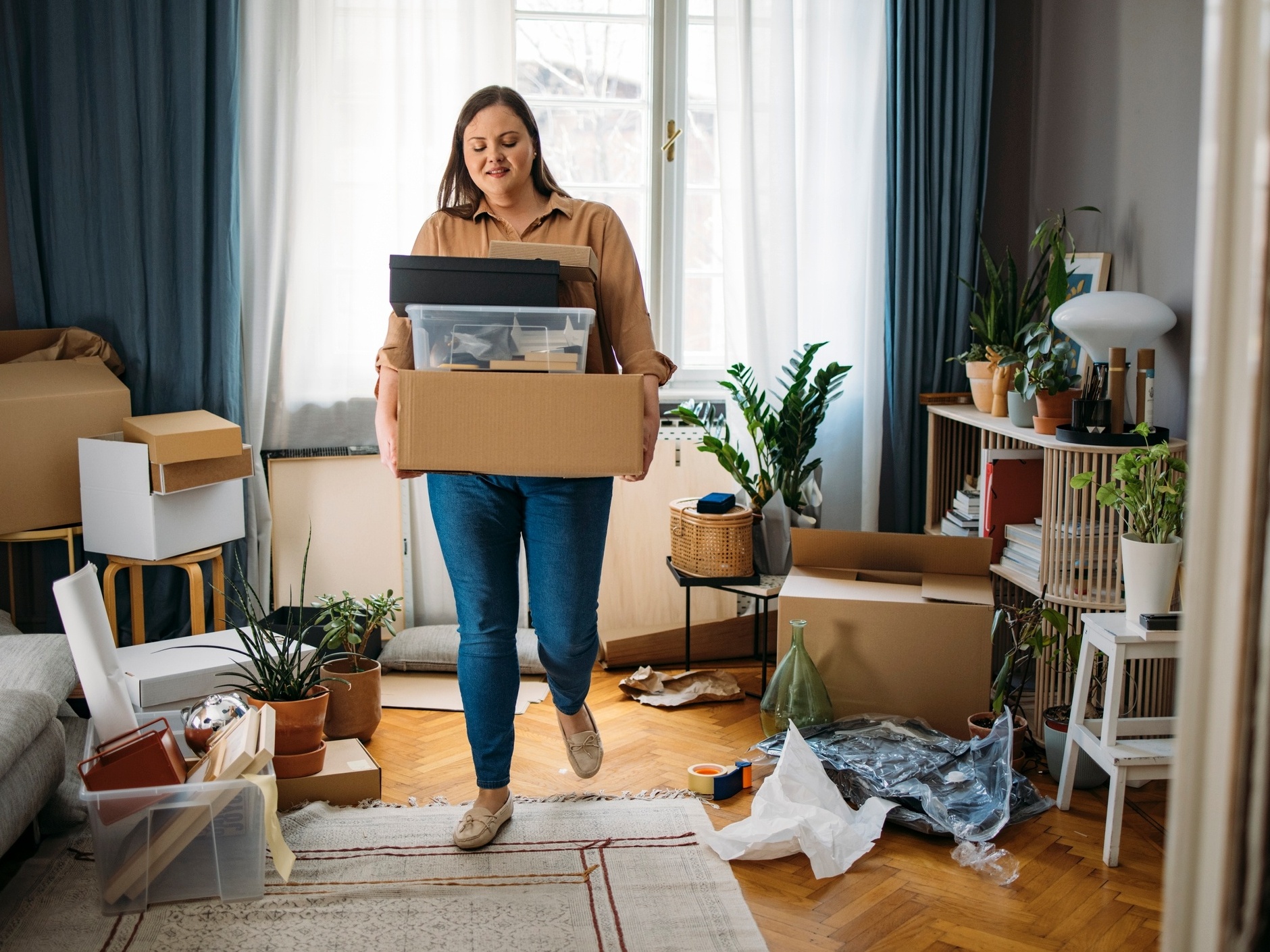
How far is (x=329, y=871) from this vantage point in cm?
189

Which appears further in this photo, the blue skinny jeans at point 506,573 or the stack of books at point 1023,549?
the stack of books at point 1023,549

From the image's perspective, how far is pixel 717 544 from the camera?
2805 millimetres

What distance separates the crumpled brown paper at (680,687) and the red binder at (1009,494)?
2.50ft

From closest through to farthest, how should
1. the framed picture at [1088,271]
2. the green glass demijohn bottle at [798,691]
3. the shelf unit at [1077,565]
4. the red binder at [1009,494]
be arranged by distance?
the shelf unit at [1077,565] → the green glass demijohn bottle at [798,691] → the red binder at [1009,494] → the framed picture at [1088,271]

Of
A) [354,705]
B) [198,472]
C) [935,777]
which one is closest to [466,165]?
[198,472]

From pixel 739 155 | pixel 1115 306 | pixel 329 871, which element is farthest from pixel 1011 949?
pixel 739 155

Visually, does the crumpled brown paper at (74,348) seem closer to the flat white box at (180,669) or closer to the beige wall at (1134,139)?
the flat white box at (180,669)

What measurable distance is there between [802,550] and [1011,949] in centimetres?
117

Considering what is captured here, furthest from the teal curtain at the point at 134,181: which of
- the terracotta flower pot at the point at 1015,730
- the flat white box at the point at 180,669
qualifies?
the terracotta flower pot at the point at 1015,730

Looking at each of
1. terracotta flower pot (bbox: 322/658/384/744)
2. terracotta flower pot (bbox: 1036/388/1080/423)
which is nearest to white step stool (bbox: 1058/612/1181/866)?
terracotta flower pot (bbox: 1036/388/1080/423)

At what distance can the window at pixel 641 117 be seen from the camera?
3197 mm

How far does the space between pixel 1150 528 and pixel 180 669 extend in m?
2.04

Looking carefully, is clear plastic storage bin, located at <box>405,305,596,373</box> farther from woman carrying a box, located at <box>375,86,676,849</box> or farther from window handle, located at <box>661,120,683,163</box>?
window handle, located at <box>661,120,683,163</box>

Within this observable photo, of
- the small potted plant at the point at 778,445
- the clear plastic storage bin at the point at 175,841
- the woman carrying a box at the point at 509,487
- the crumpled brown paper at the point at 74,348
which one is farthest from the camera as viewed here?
the small potted plant at the point at 778,445
